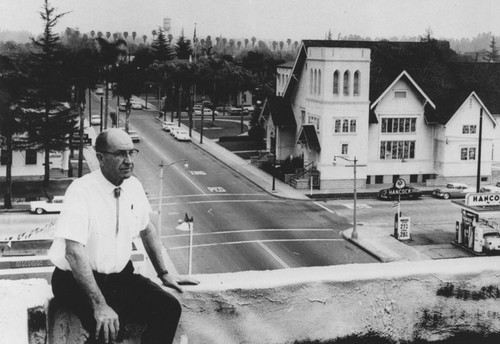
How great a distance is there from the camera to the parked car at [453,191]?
6517cm

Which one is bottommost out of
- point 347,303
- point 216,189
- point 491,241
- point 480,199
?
point 491,241

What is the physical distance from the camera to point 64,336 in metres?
5.04

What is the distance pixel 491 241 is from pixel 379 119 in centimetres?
2490

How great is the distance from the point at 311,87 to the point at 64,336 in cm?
6551

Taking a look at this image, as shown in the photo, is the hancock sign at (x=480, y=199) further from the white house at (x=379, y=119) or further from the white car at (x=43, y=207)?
the white car at (x=43, y=207)

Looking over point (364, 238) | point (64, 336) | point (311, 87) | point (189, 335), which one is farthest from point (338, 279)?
point (311, 87)

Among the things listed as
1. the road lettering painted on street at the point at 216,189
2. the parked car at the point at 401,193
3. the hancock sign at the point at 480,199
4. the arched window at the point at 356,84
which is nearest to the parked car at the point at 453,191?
the parked car at the point at 401,193

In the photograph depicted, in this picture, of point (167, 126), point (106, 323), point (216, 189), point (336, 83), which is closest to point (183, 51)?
point (167, 126)

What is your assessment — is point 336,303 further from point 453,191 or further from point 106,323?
point 453,191

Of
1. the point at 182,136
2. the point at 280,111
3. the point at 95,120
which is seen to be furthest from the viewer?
the point at 95,120

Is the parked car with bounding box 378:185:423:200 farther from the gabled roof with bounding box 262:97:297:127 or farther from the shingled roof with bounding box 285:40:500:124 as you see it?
the gabled roof with bounding box 262:97:297:127

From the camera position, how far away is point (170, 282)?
5.53m

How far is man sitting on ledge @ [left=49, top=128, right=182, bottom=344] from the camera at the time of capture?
4.94 m

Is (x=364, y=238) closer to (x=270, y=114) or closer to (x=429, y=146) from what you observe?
(x=429, y=146)
